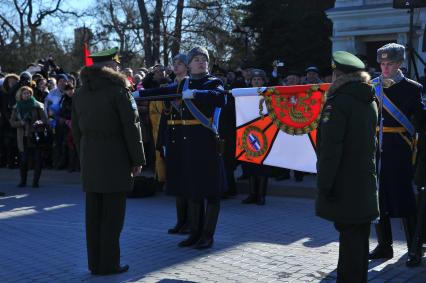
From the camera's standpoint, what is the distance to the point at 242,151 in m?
7.71

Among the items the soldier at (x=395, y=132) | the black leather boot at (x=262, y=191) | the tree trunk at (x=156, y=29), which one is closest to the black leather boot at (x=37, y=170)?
the black leather boot at (x=262, y=191)

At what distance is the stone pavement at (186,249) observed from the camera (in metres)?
5.66

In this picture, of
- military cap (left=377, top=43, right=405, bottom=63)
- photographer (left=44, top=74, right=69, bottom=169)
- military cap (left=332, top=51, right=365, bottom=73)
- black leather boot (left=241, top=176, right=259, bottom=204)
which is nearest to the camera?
military cap (left=332, top=51, right=365, bottom=73)

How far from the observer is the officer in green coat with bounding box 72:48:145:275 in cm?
551

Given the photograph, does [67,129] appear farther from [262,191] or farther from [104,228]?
[104,228]

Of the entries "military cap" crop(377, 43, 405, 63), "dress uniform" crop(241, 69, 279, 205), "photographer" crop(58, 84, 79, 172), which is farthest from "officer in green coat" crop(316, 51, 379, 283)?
"photographer" crop(58, 84, 79, 172)

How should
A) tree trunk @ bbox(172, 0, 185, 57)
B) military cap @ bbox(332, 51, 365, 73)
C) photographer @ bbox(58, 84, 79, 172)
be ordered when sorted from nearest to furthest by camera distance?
military cap @ bbox(332, 51, 365, 73), photographer @ bbox(58, 84, 79, 172), tree trunk @ bbox(172, 0, 185, 57)

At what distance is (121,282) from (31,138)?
666cm

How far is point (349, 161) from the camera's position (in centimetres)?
453

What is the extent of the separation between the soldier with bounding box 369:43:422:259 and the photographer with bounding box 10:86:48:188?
23.8ft

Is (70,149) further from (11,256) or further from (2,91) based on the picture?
(11,256)

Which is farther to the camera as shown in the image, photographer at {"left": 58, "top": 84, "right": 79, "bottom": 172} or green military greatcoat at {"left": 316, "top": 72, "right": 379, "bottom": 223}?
photographer at {"left": 58, "top": 84, "right": 79, "bottom": 172}

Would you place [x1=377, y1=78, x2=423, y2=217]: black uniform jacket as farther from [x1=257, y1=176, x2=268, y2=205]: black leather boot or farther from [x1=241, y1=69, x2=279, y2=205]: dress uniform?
[x1=257, y1=176, x2=268, y2=205]: black leather boot

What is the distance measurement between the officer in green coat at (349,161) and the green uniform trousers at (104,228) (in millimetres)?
1878
